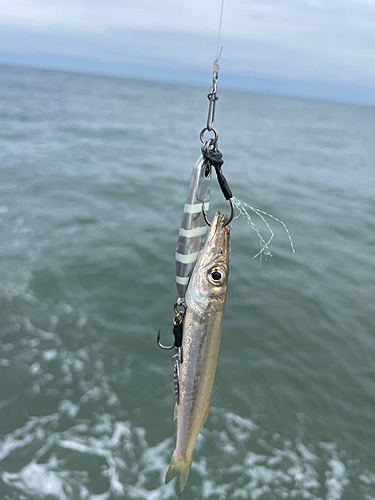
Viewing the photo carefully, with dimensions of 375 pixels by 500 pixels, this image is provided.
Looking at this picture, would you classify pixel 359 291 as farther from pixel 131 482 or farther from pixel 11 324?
pixel 11 324

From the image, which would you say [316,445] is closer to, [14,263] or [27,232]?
[14,263]

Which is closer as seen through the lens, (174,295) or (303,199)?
(174,295)

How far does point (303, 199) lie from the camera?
20969mm

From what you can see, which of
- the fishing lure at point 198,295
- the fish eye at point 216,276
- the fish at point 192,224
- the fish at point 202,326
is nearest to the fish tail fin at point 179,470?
Result: the fishing lure at point 198,295

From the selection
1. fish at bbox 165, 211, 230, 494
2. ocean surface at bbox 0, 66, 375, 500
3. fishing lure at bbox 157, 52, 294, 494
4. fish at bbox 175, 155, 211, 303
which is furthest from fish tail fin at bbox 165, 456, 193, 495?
ocean surface at bbox 0, 66, 375, 500

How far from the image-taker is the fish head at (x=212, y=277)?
2.92 m

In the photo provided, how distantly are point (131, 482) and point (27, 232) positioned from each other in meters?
9.88

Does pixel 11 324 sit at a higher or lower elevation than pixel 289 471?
higher

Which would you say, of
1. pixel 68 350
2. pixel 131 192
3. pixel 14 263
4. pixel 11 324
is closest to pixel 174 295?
pixel 68 350

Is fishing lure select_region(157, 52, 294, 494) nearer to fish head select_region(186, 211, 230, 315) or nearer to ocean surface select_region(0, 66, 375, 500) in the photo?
fish head select_region(186, 211, 230, 315)

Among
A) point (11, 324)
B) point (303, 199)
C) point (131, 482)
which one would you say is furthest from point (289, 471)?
point (303, 199)

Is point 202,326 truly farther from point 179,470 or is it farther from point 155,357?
point 155,357

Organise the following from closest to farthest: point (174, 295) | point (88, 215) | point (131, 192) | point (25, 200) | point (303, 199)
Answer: point (174, 295)
point (88, 215)
point (25, 200)
point (131, 192)
point (303, 199)

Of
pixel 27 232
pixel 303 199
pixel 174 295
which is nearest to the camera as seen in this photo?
pixel 174 295
